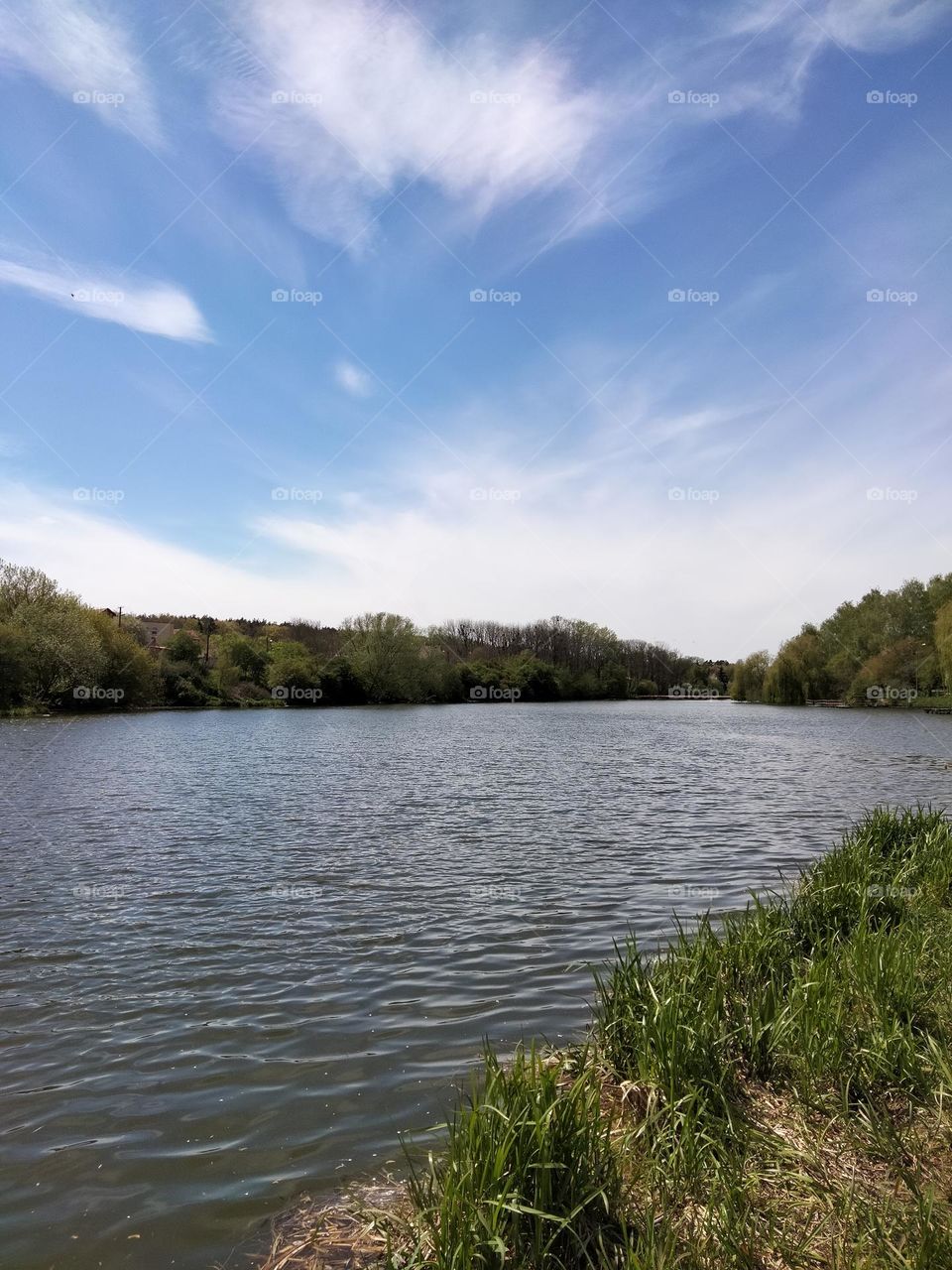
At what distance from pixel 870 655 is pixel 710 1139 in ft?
354

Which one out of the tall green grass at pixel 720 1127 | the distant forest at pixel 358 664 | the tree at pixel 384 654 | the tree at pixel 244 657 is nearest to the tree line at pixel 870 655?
the distant forest at pixel 358 664

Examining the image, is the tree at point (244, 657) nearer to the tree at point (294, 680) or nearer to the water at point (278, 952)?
the tree at point (294, 680)

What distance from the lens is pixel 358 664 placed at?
101188 millimetres

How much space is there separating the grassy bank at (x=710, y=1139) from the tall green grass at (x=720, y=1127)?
14mm

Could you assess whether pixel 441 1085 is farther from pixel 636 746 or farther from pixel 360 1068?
pixel 636 746

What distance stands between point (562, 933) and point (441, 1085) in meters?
4.21

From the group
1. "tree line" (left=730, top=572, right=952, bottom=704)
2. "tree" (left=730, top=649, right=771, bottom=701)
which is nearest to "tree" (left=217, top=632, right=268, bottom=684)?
"tree line" (left=730, top=572, right=952, bottom=704)

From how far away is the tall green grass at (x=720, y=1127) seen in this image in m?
3.63

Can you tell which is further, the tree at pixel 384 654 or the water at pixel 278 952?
the tree at pixel 384 654

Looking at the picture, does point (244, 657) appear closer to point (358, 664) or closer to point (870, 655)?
point (358, 664)

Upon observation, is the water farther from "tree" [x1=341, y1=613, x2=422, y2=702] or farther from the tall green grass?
"tree" [x1=341, y1=613, x2=422, y2=702]

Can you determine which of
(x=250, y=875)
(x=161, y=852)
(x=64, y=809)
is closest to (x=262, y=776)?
(x=64, y=809)

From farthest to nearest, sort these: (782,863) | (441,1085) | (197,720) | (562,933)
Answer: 1. (197,720)
2. (782,863)
3. (562,933)
4. (441,1085)

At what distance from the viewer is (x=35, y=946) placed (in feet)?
31.0
